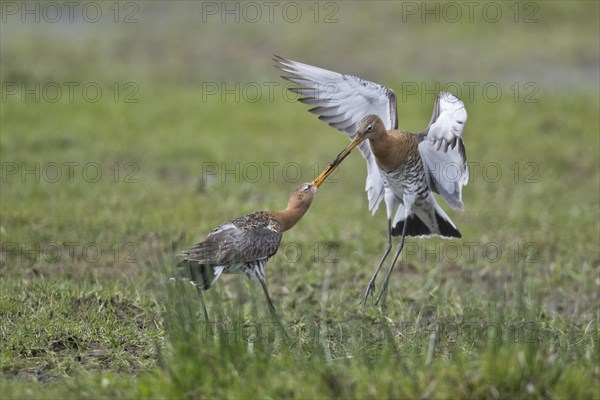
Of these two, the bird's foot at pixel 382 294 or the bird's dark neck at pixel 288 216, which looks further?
the bird's foot at pixel 382 294

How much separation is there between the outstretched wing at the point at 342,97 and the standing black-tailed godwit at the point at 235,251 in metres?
1.10

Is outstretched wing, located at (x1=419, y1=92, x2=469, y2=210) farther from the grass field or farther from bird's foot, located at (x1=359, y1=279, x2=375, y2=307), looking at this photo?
bird's foot, located at (x1=359, y1=279, x2=375, y2=307)

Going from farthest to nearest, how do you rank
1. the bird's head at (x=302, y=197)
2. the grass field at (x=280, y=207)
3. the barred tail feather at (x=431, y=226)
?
the barred tail feather at (x=431, y=226) → the bird's head at (x=302, y=197) → the grass field at (x=280, y=207)

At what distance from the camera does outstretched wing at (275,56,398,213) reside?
7246 millimetres

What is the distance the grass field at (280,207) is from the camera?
16.8 feet

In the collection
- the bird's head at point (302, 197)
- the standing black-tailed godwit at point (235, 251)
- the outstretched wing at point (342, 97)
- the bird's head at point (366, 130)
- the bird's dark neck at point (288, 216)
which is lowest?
the standing black-tailed godwit at point (235, 251)

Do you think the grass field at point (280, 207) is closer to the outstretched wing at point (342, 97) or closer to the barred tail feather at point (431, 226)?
the barred tail feather at point (431, 226)

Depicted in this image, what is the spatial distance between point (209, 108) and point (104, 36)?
3915 millimetres

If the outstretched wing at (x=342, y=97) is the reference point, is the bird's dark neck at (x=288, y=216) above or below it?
below

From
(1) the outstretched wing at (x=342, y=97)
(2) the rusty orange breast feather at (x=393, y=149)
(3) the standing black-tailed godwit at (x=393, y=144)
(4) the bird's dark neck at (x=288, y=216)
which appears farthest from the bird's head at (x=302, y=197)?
(1) the outstretched wing at (x=342, y=97)

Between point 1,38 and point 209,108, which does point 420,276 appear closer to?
point 209,108

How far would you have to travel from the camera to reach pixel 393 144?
7121mm

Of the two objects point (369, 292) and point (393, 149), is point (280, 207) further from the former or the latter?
point (393, 149)

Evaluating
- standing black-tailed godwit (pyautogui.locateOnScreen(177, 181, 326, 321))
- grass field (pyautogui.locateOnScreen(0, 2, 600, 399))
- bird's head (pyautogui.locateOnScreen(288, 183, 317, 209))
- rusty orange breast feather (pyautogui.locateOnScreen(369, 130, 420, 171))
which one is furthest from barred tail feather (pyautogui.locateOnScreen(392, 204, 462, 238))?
standing black-tailed godwit (pyautogui.locateOnScreen(177, 181, 326, 321))
